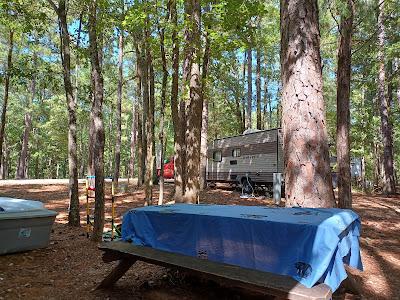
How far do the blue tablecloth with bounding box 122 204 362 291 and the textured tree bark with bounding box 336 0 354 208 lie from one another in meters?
4.83

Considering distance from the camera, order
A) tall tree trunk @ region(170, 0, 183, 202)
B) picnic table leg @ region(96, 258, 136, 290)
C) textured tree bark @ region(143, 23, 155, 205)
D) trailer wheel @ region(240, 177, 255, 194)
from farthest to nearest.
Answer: trailer wheel @ region(240, 177, 255, 194) → textured tree bark @ region(143, 23, 155, 205) → tall tree trunk @ region(170, 0, 183, 202) → picnic table leg @ region(96, 258, 136, 290)

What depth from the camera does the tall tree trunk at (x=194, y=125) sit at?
34.2ft

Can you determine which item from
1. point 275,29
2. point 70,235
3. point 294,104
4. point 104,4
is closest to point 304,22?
point 294,104

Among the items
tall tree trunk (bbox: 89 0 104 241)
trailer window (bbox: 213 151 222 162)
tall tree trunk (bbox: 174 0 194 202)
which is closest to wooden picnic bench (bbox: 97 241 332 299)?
tall tree trunk (bbox: 89 0 104 241)

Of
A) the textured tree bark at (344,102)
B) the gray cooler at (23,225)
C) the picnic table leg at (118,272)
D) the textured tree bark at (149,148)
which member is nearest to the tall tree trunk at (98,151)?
the gray cooler at (23,225)

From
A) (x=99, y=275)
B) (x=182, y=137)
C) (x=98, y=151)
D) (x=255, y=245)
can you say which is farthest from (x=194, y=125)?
(x=255, y=245)

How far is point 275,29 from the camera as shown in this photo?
83.9 ft

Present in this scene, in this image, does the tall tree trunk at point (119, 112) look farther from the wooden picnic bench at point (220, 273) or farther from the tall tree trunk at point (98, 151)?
the wooden picnic bench at point (220, 273)

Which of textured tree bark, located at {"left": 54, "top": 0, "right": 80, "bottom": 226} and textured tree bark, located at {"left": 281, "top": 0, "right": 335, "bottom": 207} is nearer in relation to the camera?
textured tree bark, located at {"left": 281, "top": 0, "right": 335, "bottom": 207}

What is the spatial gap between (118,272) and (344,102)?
271 inches

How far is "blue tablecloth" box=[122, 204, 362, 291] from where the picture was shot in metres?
3.60

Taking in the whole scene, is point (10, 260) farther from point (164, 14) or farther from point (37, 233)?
point (164, 14)

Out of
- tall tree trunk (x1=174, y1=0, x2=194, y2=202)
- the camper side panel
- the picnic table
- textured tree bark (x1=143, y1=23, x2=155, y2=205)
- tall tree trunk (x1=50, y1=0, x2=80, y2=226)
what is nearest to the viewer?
the picnic table

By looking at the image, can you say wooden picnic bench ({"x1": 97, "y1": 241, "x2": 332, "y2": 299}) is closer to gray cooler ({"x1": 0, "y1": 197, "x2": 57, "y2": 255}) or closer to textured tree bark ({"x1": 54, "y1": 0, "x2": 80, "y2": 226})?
gray cooler ({"x1": 0, "y1": 197, "x2": 57, "y2": 255})
